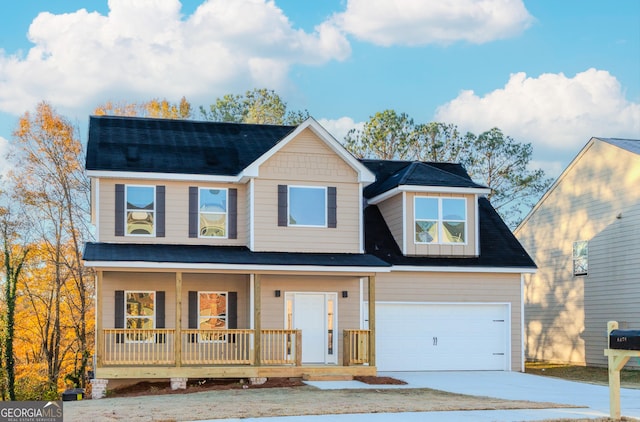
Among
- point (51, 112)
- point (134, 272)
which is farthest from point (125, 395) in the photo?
point (51, 112)

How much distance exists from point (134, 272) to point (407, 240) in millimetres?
7933

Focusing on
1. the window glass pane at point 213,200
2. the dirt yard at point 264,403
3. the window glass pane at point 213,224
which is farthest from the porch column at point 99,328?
the window glass pane at point 213,200

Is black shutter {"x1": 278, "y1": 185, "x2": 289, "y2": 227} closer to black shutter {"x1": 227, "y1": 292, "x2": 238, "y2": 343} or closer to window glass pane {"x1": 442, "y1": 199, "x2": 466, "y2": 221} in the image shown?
black shutter {"x1": 227, "y1": 292, "x2": 238, "y2": 343}

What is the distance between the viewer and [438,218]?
26.9 metres

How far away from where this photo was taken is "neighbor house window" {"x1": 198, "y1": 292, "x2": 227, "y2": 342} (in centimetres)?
2500

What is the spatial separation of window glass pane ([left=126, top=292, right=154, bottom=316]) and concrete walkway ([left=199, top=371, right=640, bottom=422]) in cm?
509

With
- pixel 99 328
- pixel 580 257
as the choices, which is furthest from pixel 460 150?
pixel 99 328

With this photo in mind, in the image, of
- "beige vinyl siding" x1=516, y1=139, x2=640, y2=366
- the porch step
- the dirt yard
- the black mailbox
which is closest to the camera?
the black mailbox

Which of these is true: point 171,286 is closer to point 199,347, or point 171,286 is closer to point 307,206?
point 199,347

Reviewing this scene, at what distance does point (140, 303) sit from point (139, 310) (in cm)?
19

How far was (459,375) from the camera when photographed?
25641mm

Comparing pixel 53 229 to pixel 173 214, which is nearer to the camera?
pixel 173 214

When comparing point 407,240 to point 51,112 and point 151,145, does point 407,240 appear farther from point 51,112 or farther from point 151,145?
point 51,112
